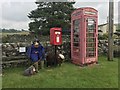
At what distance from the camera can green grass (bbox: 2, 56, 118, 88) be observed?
215 inches

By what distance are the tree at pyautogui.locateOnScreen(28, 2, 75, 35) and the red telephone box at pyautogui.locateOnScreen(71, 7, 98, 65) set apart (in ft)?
50.1

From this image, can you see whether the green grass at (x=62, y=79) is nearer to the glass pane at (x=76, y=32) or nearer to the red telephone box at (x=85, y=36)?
the red telephone box at (x=85, y=36)

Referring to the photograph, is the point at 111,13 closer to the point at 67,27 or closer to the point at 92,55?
the point at 92,55

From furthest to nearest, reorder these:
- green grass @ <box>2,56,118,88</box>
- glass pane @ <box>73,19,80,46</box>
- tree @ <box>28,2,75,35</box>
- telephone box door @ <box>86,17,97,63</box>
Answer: tree @ <box>28,2,75,35</box>, glass pane @ <box>73,19,80,46</box>, telephone box door @ <box>86,17,97,63</box>, green grass @ <box>2,56,118,88</box>

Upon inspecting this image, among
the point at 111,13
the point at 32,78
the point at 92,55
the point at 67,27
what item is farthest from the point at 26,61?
the point at 67,27

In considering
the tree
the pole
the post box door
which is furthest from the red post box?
the tree

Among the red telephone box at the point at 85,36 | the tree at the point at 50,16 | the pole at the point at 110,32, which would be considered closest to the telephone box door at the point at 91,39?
the red telephone box at the point at 85,36

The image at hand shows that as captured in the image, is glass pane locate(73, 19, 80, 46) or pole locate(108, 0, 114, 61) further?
pole locate(108, 0, 114, 61)

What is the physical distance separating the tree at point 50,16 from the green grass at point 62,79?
1728 cm

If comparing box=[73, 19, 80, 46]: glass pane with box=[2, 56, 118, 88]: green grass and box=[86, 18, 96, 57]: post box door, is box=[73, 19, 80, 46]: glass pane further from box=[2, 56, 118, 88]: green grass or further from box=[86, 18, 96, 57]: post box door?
box=[2, 56, 118, 88]: green grass

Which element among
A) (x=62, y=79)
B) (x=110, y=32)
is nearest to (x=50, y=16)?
(x=110, y=32)

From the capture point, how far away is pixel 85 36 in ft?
27.2

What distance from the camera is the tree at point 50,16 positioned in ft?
80.4

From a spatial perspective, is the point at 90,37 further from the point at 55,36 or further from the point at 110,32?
the point at 110,32
